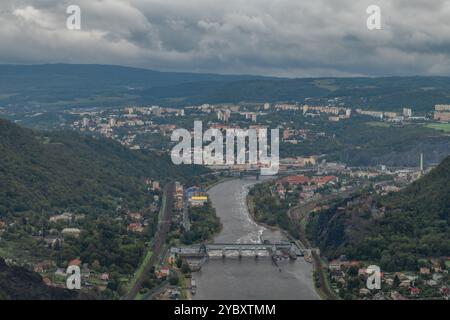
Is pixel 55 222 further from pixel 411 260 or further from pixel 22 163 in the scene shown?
pixel 411 260

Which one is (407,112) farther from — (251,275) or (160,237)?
(251,275)

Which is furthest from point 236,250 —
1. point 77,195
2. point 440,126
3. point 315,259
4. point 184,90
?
point 184,90

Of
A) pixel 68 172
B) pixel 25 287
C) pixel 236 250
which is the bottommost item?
pixel 236 250

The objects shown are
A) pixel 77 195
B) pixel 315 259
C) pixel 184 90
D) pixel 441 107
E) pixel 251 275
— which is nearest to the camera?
pixel 251 275

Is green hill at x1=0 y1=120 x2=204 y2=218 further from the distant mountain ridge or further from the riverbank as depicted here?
the distant mountain ridge

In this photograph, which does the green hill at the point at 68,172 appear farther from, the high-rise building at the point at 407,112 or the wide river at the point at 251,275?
the high-rise building at the point at 407,112

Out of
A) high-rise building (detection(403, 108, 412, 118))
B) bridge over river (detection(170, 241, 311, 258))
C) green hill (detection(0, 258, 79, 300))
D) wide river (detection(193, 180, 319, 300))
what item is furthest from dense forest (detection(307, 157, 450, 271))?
high-rise building (detection(403, 108, 412, 118))
